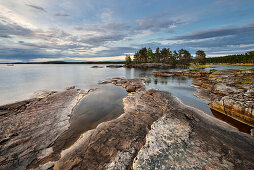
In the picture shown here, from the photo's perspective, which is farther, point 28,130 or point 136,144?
point 28,130

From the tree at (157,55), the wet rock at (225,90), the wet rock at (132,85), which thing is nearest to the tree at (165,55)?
the tree at (157,55)

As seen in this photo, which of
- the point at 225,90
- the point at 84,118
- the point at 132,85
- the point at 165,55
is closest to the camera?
the point at 84,118

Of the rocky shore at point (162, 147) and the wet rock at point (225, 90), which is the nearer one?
the rocky shore at point (162, 147)

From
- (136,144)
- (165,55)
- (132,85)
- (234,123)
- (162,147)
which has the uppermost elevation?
(165,55)

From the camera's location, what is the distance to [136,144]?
650 cm

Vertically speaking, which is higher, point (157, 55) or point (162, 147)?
point (157, 55)

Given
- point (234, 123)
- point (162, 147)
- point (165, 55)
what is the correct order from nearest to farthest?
point (162, 147)
point (234, 123)
point (165, 55)

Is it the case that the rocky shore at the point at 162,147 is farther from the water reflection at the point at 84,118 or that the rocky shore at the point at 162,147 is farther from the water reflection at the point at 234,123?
the water reflection at the point at 234,123

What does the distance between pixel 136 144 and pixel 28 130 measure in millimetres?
8950

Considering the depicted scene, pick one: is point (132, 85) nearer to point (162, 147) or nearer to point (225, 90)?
point (225, 90)

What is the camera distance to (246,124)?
31.9 feet

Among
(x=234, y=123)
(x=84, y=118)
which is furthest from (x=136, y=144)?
(x=234, y=123)

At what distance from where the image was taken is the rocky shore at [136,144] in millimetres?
5203

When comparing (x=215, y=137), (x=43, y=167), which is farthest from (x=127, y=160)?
(x=215, y=137)
